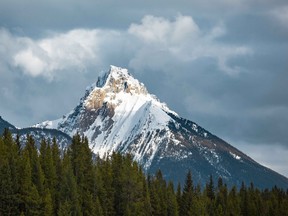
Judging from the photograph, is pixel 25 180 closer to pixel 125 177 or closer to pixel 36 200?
pixel 36 200

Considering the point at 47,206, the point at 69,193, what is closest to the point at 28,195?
the point at 47,206

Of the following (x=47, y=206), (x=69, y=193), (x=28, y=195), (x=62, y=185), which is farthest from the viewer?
(x=62, y=185)

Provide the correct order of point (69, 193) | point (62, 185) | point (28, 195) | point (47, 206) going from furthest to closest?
point (62, 185)
point (69, 193)
point (28, 195)
point (47, 206)

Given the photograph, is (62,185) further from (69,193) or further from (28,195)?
(28,195)

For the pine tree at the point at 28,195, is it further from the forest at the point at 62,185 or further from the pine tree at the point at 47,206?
the pine tree at the point at 47,206

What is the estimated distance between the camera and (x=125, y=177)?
7697 inches

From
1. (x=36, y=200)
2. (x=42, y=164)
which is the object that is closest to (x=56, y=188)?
(x=42, y=164)

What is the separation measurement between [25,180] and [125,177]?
132 feet

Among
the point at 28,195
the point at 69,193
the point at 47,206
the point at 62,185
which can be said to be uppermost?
the point at 62,185

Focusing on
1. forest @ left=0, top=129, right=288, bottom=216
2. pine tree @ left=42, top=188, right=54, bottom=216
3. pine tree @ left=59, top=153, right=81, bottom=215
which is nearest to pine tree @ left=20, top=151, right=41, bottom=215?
forest @ left=0, top=129, right=288, bottom=216

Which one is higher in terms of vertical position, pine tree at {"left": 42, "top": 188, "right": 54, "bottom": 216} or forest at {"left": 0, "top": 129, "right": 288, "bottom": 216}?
forest at {"left": 0, "top": 129, "right": 288, "bottom": 216}

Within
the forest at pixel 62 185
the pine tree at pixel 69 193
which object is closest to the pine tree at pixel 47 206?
the forest at pixel 62 185

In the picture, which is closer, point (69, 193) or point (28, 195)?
point (28, 195)

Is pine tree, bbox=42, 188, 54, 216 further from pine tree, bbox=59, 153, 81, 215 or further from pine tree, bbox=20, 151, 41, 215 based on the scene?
pine tree, bbox=59, 153, 81, 215
